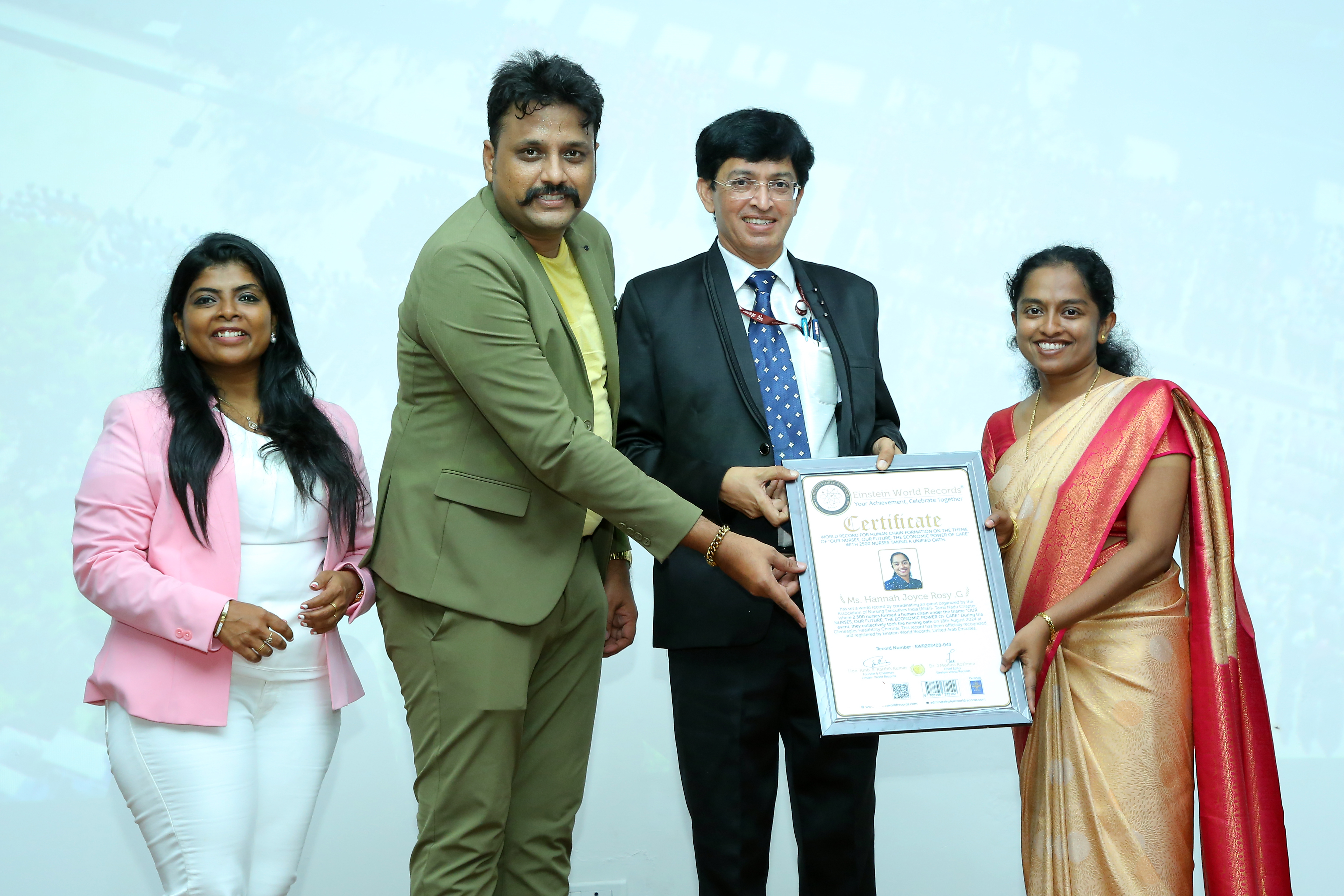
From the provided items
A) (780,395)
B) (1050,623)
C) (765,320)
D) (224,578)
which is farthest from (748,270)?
(224,578)

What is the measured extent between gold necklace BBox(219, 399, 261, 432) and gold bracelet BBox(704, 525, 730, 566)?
2.92 ft

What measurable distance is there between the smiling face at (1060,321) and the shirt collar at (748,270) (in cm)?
54

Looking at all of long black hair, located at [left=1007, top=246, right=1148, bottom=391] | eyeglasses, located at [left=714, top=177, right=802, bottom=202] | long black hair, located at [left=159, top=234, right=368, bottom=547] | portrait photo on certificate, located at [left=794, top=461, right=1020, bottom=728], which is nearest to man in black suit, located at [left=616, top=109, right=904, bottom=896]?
eyeglasses, located at [left=714, top=177, right=802, bottom=202]

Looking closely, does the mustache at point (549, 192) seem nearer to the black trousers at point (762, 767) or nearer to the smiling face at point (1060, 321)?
the black trousers at point (762, 767)

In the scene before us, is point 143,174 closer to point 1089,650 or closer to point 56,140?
point 56,140

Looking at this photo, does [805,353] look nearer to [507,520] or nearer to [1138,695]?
[507,520]

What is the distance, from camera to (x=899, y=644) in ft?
6.23

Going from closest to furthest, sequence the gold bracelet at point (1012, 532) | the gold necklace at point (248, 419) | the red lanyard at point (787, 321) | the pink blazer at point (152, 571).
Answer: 1. the pink blazer at point (152, 571)
2. the gold necklace at point (248, 419)
3. the red lanyard at point (787, 321)
4. the gold bracelet at point (1012, 532)

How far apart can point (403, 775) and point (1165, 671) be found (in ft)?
7.18

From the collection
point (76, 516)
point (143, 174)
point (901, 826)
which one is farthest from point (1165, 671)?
point (143, 174)

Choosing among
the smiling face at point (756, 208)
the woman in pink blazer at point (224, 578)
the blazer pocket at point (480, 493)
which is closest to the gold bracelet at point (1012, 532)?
the smiling face at point (756, 208)

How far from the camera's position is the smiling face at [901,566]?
1.95 m

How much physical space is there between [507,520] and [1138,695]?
1.33 metres

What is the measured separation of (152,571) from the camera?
180cm
